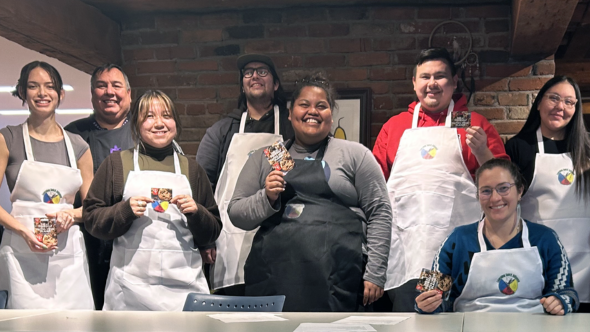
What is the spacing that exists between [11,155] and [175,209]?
91 centimetres

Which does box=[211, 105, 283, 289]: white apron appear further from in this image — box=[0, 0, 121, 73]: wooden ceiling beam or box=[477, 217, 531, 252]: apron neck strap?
box=[0, 0, 121, 73]: wooden ceiling beam

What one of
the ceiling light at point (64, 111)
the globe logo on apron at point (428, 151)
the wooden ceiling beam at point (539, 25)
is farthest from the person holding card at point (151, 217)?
the ceiling light at point (64, 111)

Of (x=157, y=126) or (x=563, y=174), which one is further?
(x=563, y=174)

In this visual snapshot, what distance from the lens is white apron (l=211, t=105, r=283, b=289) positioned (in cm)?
372

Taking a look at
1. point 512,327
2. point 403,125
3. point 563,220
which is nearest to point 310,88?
point 403,125

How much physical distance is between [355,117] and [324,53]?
1.69ft

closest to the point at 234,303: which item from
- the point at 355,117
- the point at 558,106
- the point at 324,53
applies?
the point at 558,106

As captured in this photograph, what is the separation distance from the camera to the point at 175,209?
3299 mm

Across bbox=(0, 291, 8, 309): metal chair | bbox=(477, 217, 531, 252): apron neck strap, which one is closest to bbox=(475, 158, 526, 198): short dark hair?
bbox=(477, 217, 531, 252): apron neck strap

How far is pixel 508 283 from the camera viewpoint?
2.81m

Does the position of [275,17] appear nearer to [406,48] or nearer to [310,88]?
[406,48]

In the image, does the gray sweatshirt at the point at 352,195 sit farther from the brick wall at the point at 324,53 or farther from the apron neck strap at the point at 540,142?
the brick wall at the point at 324,53

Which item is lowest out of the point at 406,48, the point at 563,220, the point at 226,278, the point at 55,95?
the point at 226,278

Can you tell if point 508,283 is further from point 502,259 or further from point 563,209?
point 563,209
